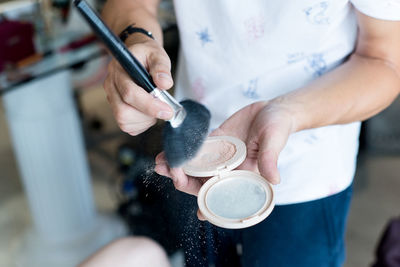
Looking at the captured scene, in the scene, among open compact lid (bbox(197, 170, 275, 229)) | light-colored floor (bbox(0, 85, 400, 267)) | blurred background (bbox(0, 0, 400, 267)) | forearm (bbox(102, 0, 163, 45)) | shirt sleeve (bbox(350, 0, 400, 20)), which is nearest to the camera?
open compact lid (bbox(197, 170, 275, 229))

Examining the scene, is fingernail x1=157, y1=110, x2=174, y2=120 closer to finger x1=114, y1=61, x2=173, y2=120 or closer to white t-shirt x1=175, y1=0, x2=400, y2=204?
finger x1=114, y1=61, x2=173, y2=120

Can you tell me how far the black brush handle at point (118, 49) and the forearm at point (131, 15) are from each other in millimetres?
155

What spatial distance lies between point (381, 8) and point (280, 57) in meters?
0.16

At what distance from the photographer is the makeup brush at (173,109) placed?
0.56 m

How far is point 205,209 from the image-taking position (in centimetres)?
53

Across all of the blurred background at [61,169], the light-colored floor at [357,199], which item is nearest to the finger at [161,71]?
the blurred background at [61,169]

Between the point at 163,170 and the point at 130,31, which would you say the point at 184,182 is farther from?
the point at 130,31

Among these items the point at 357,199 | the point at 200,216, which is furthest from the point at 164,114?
the point at 357,199

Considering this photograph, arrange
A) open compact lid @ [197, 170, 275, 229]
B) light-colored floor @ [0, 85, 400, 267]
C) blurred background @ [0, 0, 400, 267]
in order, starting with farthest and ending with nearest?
1. light-colored floor @ [0, 85, 400, 267]
2. blurred background @ [0, 0, 400, 267]
3. open compact lid @ [197, 170, 275, 229]

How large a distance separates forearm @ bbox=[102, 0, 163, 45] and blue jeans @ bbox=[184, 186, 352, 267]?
13.5 inches

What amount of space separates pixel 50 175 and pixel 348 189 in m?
1.28

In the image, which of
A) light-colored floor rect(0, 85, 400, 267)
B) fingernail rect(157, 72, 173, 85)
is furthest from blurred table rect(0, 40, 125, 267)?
fingernail rect(157, 72, 173, 85)

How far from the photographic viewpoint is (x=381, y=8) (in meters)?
0.63

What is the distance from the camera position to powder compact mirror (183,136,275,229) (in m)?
0.53
